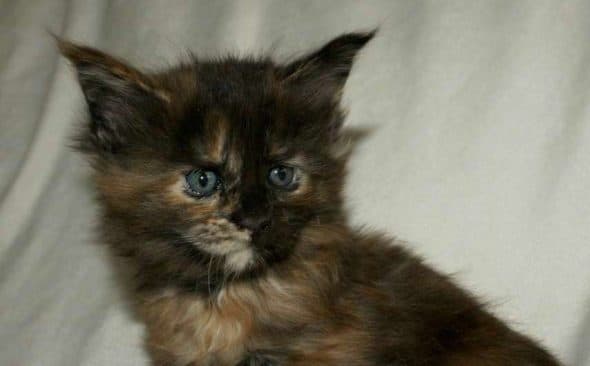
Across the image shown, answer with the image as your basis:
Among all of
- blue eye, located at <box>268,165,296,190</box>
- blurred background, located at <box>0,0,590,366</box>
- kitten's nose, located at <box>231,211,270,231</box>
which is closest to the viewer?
kitten's nose, located at <box>231,211,270,231</box>

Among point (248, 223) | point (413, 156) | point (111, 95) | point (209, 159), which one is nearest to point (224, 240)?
point (248, 223)

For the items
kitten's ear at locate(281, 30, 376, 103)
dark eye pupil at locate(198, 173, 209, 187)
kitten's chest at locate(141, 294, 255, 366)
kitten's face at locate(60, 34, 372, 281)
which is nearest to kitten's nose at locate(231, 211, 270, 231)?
kitten's face at locate(60, 34, 372, 281)

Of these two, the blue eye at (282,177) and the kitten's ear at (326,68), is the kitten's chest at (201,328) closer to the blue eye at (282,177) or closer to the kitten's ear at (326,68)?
the blue eye at (282,177)

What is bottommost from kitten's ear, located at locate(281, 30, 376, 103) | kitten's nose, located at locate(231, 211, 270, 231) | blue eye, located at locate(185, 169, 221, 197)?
kitten's nose, located at locate(231, 211, 270, 231)

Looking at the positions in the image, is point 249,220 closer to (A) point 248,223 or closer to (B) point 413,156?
(A) point 248,223

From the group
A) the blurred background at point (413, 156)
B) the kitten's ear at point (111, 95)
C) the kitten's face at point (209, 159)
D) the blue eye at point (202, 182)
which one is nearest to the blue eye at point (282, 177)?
the kitten's face at point (209, 159)

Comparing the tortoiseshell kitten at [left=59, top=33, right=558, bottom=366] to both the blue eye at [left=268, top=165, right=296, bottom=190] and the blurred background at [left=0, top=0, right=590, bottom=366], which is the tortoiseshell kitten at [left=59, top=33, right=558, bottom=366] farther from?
the blurred background at [left=0, top=0, right=590, bottom=366]
